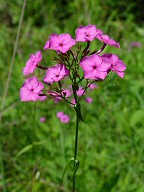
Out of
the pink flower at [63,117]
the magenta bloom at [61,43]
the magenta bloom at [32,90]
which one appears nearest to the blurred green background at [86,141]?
the pink flower at [63,117]

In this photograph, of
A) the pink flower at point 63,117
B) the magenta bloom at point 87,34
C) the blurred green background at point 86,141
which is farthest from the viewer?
the pink flower at point 63,117

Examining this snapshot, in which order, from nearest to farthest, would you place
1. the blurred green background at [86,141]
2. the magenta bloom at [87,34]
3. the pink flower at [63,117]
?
the magenta bloom at [87,34], the blurred green background at [86,141], the pink flower at [63,117]

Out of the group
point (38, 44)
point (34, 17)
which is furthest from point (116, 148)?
point (34, 17)

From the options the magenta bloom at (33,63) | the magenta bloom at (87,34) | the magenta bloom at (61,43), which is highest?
the magenta bloom at (87,34)

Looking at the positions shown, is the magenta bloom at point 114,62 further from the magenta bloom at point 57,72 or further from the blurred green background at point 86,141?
the blurred green background at point 86,141

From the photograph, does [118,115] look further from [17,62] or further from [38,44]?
[38,44]

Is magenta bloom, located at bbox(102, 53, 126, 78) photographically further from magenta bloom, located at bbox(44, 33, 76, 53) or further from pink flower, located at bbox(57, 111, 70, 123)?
pink flower, located at bbox(57, 111, 70, 123)

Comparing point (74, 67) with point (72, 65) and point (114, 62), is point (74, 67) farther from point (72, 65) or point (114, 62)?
point (114, 62)
